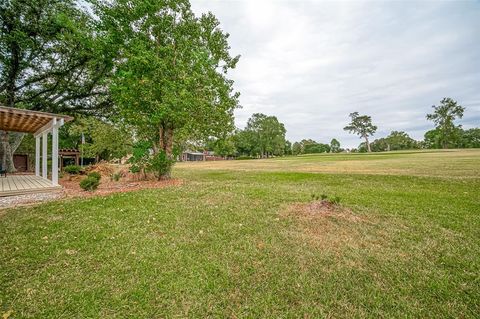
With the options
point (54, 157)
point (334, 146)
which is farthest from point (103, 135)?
point (334, 146)

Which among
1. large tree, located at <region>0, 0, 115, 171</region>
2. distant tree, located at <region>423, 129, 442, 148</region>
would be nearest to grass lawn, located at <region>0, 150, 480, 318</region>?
large tree, located at <region>0, 0, 115, 171</region>

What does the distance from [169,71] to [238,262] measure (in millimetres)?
8331

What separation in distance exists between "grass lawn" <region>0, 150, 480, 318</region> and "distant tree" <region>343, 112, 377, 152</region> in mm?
68885

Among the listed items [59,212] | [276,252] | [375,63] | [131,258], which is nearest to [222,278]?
[276,252]

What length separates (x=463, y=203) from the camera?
20.4ft

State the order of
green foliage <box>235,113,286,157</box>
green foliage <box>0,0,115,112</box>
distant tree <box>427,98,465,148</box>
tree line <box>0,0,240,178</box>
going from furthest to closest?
green foliage <box>235,113,286,157</box>, distant tree <box>427,98,465,148</box>, green foliage <box>0,0,115,112</box>, tree line <box>0,0,240,178</box>

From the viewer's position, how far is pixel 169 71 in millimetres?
9016

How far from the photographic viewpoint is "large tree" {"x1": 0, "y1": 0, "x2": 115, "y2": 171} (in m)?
11.2

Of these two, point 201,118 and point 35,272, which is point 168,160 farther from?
point 35,272

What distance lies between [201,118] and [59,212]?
6629mm

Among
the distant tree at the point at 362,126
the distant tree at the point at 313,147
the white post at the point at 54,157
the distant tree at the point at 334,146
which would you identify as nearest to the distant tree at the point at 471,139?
the distant tree at the point at 362,126

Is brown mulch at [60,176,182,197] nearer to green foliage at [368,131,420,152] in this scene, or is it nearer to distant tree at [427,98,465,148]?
distant tree at [427,98,465,148]

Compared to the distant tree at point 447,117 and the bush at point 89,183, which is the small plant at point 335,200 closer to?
the bush at point 89,183

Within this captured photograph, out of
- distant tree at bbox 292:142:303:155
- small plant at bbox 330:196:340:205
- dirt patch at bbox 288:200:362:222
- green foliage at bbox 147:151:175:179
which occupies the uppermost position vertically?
distant tree at bbox 292:142:303:155
